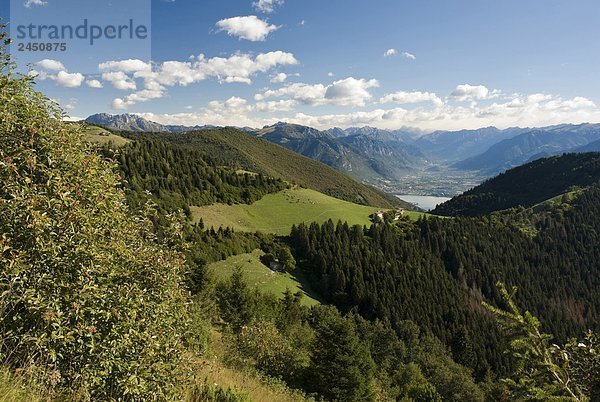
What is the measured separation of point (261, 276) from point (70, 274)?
9258 centimetres

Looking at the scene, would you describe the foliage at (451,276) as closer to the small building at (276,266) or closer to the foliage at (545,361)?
the small building at (276,266)

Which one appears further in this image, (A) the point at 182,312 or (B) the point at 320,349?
(B) the point at 320,349

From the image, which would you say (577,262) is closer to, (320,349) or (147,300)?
(320,349)

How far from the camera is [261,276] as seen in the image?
99.4 m

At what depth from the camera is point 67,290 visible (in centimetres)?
878

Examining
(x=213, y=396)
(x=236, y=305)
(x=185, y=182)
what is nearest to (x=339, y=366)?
(x=213, y=396)

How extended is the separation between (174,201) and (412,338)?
11102 cm

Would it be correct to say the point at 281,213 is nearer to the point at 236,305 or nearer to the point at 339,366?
the point at 236,305

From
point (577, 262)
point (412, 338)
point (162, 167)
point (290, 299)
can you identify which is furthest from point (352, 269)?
point (577, 262)

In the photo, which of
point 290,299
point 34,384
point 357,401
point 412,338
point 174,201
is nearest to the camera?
point 34,384

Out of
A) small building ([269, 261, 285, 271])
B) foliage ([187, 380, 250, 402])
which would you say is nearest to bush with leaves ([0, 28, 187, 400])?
Answer: foliage ([187, 380, 250, 402])

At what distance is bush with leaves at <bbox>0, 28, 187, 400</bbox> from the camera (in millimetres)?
8336

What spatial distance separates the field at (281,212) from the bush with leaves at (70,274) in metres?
130

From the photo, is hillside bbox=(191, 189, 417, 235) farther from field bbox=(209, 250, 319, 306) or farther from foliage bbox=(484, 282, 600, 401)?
foliage bbox=(484, 282, 600, 401)
